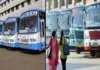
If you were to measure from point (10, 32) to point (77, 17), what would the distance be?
2.35ft

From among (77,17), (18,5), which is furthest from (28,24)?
(77,17)

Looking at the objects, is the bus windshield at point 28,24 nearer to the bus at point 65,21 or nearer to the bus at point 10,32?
the bus at point 10,32

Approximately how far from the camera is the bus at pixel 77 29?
1720 millimetres

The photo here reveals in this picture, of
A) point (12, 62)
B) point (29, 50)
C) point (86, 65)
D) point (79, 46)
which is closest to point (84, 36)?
point (79, 46)

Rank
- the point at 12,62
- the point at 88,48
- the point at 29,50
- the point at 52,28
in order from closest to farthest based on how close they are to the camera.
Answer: the point at 88,48
the point at 52,28
the point at 29,50
the point at 12,62

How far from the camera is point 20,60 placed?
2.16 m

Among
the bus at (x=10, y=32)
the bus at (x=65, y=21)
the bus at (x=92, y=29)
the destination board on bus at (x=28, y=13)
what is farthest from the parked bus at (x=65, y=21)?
the bus at (x=10, y=32)

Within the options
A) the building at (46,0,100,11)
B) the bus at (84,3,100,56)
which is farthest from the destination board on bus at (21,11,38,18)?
the bus at (84,3,100,56)

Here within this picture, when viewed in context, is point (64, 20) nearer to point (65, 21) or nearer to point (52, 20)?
point (65, 21)

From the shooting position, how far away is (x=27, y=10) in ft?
6.59

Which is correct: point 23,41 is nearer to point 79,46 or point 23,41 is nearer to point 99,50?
point 79,46

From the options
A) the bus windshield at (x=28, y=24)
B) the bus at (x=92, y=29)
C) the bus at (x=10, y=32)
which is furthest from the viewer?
the bus at (x=10, y=32)

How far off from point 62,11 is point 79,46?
0.32 m

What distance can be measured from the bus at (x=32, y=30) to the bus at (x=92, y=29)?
366 mm
